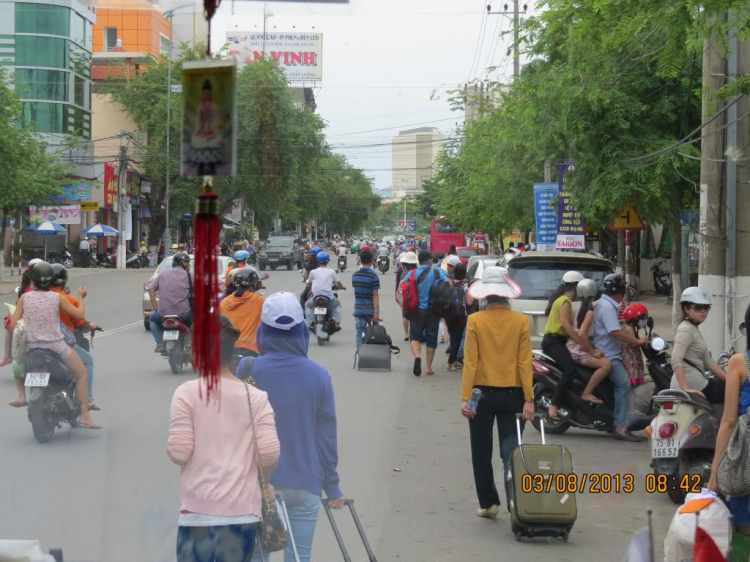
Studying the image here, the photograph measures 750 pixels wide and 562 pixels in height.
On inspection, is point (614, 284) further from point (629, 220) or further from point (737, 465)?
point (629, 220)

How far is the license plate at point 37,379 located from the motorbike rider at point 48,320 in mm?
254

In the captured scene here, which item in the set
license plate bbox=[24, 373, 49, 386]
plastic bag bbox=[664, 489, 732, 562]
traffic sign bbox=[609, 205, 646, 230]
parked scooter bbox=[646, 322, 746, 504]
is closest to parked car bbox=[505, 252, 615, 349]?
traffic sign bbox=[609, 205, 646, 230]

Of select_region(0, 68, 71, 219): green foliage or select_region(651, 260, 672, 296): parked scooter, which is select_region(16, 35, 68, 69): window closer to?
select_region(0, 68, 71, 219): green foliage

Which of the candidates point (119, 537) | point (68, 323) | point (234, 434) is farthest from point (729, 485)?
point (68, 323)

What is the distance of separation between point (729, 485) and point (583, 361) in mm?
5248

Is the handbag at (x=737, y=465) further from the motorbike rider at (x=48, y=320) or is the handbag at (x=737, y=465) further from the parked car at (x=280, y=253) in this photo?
the parked car at (x=280, y=253)

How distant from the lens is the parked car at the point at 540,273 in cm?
1347

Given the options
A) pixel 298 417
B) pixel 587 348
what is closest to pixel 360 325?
pixel 587 348

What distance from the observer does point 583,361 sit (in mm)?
9836

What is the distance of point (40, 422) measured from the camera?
30.4 ft

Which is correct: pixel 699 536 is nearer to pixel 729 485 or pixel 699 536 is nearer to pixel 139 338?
pixel 729 485

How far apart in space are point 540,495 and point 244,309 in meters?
4.50

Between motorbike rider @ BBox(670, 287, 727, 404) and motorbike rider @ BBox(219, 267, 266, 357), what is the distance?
13.6ft

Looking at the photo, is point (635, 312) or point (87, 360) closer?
point (635, 312)
